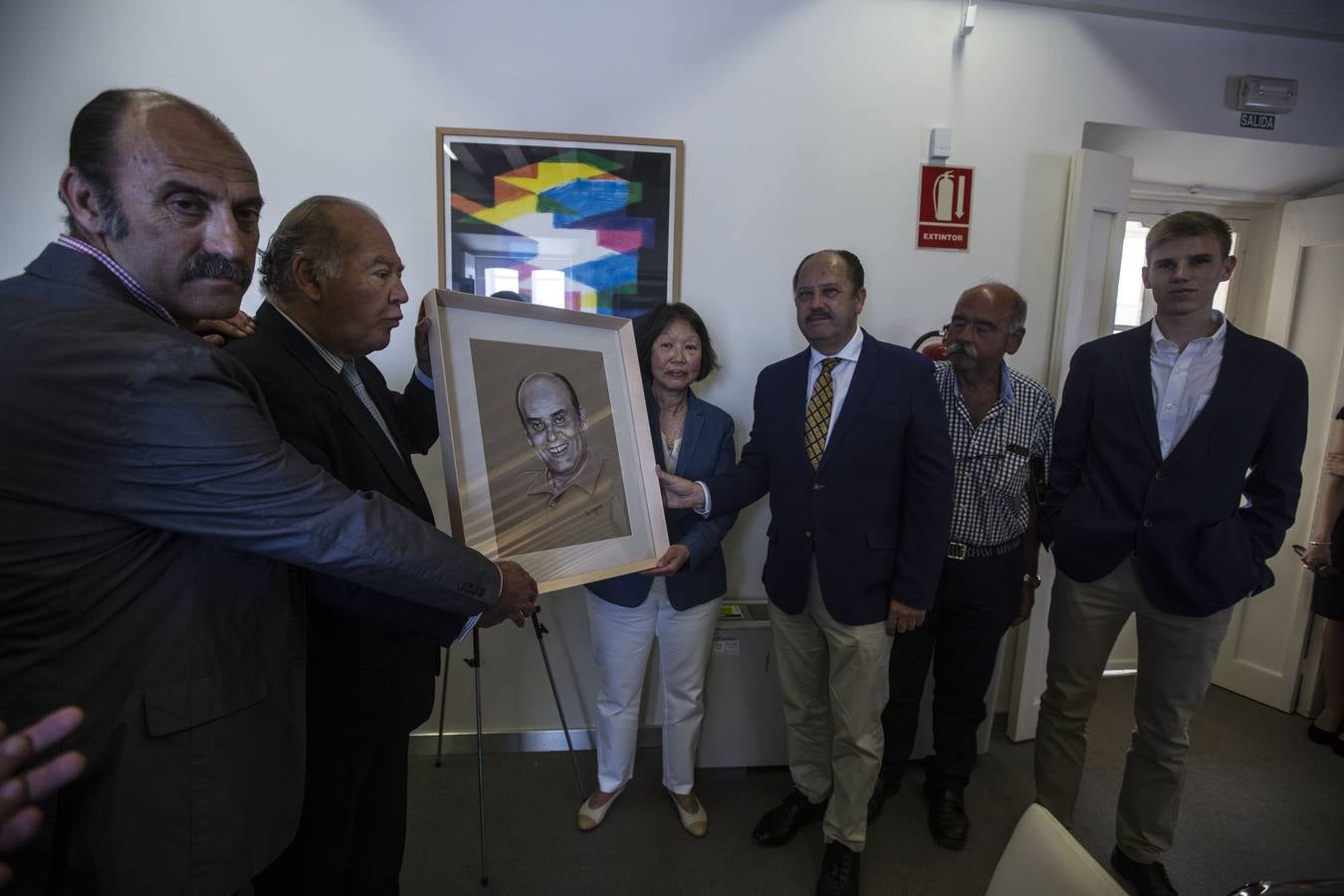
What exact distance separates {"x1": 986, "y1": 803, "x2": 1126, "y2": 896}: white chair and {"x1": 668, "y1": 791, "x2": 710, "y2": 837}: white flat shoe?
154 centimetres

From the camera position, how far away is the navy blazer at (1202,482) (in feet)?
6.15

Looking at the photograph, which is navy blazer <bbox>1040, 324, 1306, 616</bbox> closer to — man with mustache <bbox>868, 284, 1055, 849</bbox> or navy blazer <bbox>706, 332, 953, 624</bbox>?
man with mustache <bbox>868, 284, 1055, 849</bbox>

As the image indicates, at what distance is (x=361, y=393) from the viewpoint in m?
1.48

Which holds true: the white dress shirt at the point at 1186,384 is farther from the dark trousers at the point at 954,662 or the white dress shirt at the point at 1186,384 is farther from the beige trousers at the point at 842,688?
the beige trousers at the point at 842,688

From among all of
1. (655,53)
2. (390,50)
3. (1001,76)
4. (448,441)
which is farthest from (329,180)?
(1001,76)

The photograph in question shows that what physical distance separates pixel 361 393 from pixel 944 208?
8.06 ft

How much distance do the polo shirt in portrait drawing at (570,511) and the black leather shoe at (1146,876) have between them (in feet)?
6.82

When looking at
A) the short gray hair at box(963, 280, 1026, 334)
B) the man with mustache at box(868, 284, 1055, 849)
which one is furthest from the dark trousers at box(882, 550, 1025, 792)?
the short gray hair at box(963, 280, 1026, 334)

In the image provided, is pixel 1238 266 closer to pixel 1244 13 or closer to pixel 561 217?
pixel 1244 13

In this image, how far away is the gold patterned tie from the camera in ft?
6.70

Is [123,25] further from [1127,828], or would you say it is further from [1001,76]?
[1127,828]

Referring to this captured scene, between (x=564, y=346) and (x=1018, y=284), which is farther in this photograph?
(x=1018, y=284)

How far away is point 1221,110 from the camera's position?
112 inches

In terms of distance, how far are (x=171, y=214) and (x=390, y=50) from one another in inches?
73.8
